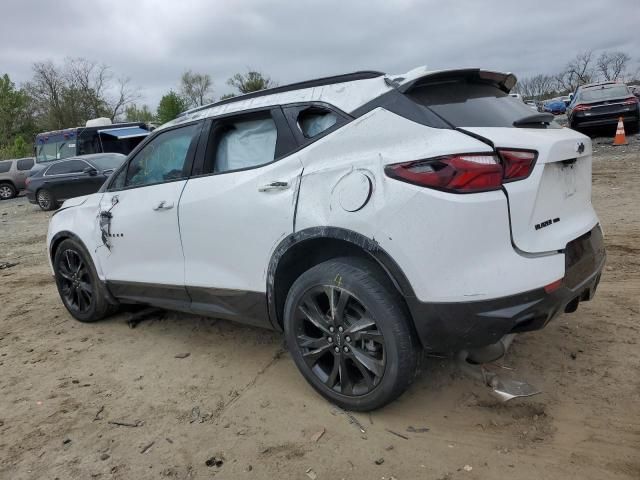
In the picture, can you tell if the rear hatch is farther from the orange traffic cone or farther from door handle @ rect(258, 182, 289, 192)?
the orange traffic cone

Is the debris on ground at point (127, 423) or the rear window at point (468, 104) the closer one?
the rear window at point (468, 104)

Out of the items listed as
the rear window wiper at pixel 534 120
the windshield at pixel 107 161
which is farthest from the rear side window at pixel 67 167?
the rear window wiper at pixel 534 120

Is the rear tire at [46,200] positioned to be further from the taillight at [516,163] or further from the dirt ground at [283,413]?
the taillight at [516,163]

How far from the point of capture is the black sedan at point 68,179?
14.3m

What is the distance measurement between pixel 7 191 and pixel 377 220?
24968 mm

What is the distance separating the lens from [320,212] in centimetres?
266

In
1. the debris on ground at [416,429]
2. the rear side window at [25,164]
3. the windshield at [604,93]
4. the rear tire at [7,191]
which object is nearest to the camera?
the debris on ground at [416,429]

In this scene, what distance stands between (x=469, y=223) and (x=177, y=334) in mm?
2815

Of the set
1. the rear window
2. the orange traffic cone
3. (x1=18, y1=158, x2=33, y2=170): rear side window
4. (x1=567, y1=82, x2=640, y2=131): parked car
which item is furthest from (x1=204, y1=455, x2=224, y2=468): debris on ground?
(x1=18, y1=158, x2=33, y2=170): rear side window

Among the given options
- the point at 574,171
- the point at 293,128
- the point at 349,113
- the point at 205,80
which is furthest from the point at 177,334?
the point at 205,80

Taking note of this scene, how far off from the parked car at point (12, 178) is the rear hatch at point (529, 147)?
24.4 metres

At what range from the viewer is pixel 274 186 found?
2.88 meters

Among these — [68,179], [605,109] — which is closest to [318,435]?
[68,179]

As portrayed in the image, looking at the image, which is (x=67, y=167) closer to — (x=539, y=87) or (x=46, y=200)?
(x=46, y=200)
